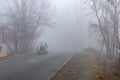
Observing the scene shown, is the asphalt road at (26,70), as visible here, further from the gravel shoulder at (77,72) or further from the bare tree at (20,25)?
the bare tree at (20,25)

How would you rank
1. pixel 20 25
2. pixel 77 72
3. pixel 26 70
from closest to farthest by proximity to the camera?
pixel 77 72 → pixel 26 70 → pixel 20 25

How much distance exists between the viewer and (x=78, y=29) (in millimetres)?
115750

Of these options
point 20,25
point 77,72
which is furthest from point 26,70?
point 20,25

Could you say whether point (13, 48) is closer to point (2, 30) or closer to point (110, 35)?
point (2, 30)

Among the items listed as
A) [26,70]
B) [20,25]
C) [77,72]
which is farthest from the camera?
[20,25]

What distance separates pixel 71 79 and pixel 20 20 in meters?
43.5

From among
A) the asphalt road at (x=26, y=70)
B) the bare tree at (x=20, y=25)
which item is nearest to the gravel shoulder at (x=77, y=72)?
the asphalt road at (x=26, y=70)

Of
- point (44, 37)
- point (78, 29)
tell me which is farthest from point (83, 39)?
point (44, 37)

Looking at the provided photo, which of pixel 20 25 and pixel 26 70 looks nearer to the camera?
pixel 26 70

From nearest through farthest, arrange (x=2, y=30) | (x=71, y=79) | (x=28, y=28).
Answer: (x=71, y=79) → (x=2, y=30) → (x=28, y=28)

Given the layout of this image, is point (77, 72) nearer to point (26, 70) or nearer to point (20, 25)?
point (26, 70)

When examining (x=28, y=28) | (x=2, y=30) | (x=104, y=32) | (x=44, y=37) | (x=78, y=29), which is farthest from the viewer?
(x=44, y=37)

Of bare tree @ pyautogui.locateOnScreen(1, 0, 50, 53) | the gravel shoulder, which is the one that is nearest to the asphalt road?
the gravel shoulder

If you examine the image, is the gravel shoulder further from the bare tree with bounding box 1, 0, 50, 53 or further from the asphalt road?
the bare tree with bounding box 1, 0, 50, 53
